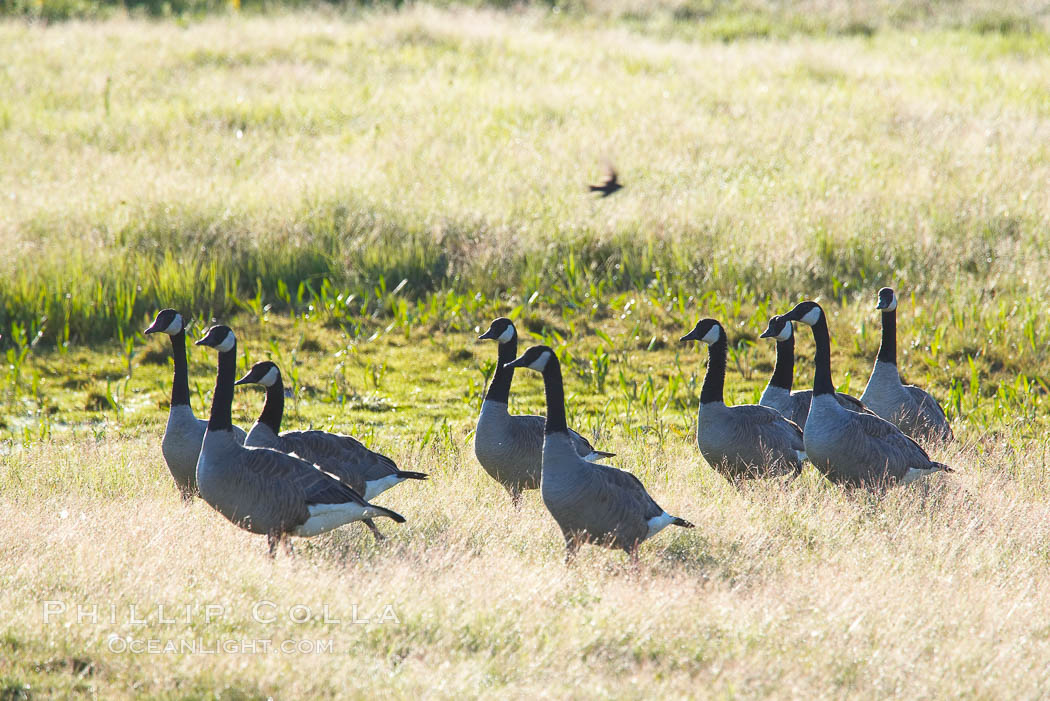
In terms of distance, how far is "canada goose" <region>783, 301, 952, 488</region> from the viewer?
24.4ft

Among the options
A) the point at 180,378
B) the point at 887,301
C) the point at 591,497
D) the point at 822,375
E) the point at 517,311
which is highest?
the point at 887,301

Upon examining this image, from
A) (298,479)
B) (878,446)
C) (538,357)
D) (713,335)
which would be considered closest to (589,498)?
(538,357)

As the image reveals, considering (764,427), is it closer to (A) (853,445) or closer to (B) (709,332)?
(A) (853,445)

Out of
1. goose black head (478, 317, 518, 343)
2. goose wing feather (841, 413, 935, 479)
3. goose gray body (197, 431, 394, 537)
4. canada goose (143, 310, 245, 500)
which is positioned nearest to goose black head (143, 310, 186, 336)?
canada goose (143, 310, 245, 500)

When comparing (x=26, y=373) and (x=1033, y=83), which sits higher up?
(x=1033, y=83)

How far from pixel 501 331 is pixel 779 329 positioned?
83.2 inches

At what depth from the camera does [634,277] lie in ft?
43.5

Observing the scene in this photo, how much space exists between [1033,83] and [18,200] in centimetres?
1717

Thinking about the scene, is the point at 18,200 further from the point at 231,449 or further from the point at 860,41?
the point at 860,41

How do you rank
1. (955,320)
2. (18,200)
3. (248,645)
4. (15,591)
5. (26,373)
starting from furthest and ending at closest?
1. (18,200)
2. (955,320)
3. (26,373)
4. (15,591)
5. (248,645)

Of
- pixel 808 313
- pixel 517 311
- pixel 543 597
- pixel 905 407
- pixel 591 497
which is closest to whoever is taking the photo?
pixel 543 597

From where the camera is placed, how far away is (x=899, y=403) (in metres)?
8.57

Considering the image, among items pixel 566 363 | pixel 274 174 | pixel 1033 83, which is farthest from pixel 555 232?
pixel 1033 83

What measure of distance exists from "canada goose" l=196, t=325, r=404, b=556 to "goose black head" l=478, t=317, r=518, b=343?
6.23 feet
